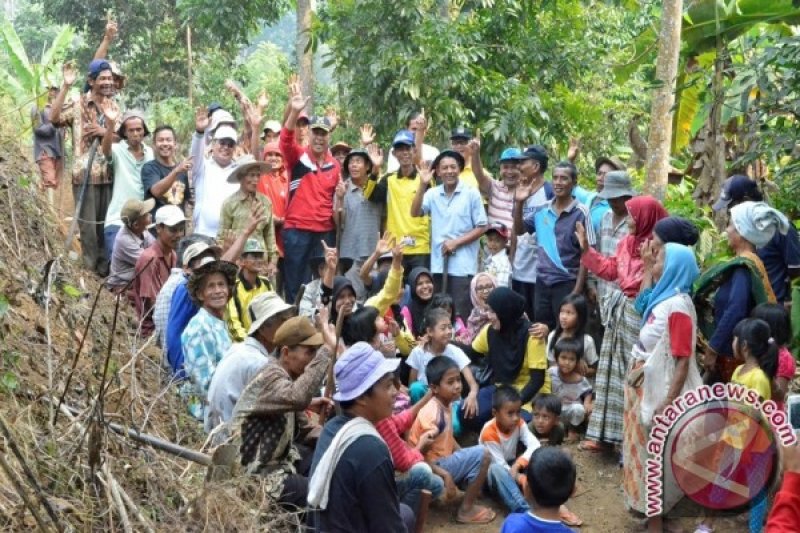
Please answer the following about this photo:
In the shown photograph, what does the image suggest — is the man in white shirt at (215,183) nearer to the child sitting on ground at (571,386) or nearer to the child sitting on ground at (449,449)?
the child sitting on ground at (449,449)

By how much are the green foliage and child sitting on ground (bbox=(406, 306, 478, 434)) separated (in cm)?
391

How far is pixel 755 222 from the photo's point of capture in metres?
6.34

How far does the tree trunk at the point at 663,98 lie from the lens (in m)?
8.50

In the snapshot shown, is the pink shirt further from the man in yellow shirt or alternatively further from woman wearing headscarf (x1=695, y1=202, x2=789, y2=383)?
the man in yellow shirt

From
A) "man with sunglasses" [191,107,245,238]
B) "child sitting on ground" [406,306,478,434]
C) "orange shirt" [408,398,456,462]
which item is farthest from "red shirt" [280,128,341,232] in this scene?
"orange shirt" [408,398,456,462]

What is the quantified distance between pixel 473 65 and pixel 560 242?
397 centimetres

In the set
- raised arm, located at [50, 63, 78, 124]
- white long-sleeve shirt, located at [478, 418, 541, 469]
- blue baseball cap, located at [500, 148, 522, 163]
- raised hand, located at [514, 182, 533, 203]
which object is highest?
raised arm, located at [50, 63, 78, 124]

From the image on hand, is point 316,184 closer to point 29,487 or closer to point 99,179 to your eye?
point 99,179

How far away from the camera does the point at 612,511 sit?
272 inches

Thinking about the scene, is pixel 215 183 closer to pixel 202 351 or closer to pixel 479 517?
pixel 202 351

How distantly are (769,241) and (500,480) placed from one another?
2380 mm

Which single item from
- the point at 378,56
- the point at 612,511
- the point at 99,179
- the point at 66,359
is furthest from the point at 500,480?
the point at 378,56

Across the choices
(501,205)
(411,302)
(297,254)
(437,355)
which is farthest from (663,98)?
(297,254)

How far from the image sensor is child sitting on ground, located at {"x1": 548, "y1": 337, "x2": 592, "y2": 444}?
770cm
